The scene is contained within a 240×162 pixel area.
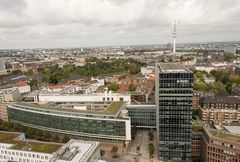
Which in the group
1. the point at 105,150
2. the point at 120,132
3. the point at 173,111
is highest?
the point at 173,111

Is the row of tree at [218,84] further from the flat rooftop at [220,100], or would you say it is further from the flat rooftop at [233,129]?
the flat rooftop at [233,129]

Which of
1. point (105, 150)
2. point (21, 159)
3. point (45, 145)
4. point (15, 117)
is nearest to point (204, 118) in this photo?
point (105, 150)

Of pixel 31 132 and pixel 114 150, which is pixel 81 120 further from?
pixel 31 132

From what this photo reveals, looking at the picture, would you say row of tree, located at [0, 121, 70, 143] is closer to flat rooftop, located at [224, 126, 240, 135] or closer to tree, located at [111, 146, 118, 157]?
tree, located at [111, 146, 118, 157]

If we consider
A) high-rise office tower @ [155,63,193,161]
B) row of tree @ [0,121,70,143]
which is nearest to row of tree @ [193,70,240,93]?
high-rise office tower @ [155,63,193,161]

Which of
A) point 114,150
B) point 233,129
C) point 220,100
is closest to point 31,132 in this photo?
point 114,150

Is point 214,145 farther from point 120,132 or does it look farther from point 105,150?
point 105,150

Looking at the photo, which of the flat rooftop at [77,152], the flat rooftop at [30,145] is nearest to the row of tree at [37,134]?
the flat rooftop at [30,145]
